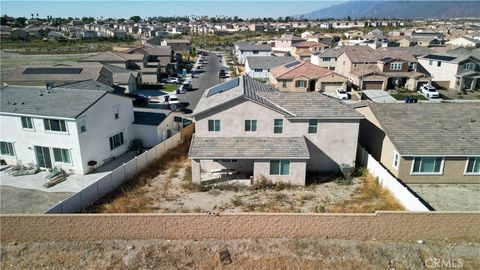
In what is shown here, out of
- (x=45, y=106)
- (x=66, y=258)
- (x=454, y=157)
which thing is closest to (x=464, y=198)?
(x=454, y=157)

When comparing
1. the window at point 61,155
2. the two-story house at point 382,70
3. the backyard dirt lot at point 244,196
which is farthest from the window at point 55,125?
the two-story house at point 382,70

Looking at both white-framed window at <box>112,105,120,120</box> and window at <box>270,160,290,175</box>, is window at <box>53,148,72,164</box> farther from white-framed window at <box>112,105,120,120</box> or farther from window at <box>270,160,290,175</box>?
window at <box>270,160,290,175</box>

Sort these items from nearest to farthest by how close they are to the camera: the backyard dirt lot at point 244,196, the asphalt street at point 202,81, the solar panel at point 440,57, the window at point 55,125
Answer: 1. the backyard dirt lot at point 244,196
2. the window at point 55,125
3. the asphalt street at point 202,81
4. the solar panel at point 440,57

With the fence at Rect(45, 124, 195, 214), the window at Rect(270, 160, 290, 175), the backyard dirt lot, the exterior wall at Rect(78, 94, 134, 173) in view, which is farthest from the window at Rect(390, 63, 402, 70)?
the exterior wall at Rect(78, 94, 134, 173)

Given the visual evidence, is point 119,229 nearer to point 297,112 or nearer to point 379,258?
point 379,258

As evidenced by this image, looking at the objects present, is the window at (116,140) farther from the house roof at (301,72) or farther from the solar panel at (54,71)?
the house roof at (301,72)

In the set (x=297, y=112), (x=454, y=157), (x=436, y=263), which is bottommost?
(x=436, y=263)

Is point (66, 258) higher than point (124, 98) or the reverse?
the reverse
